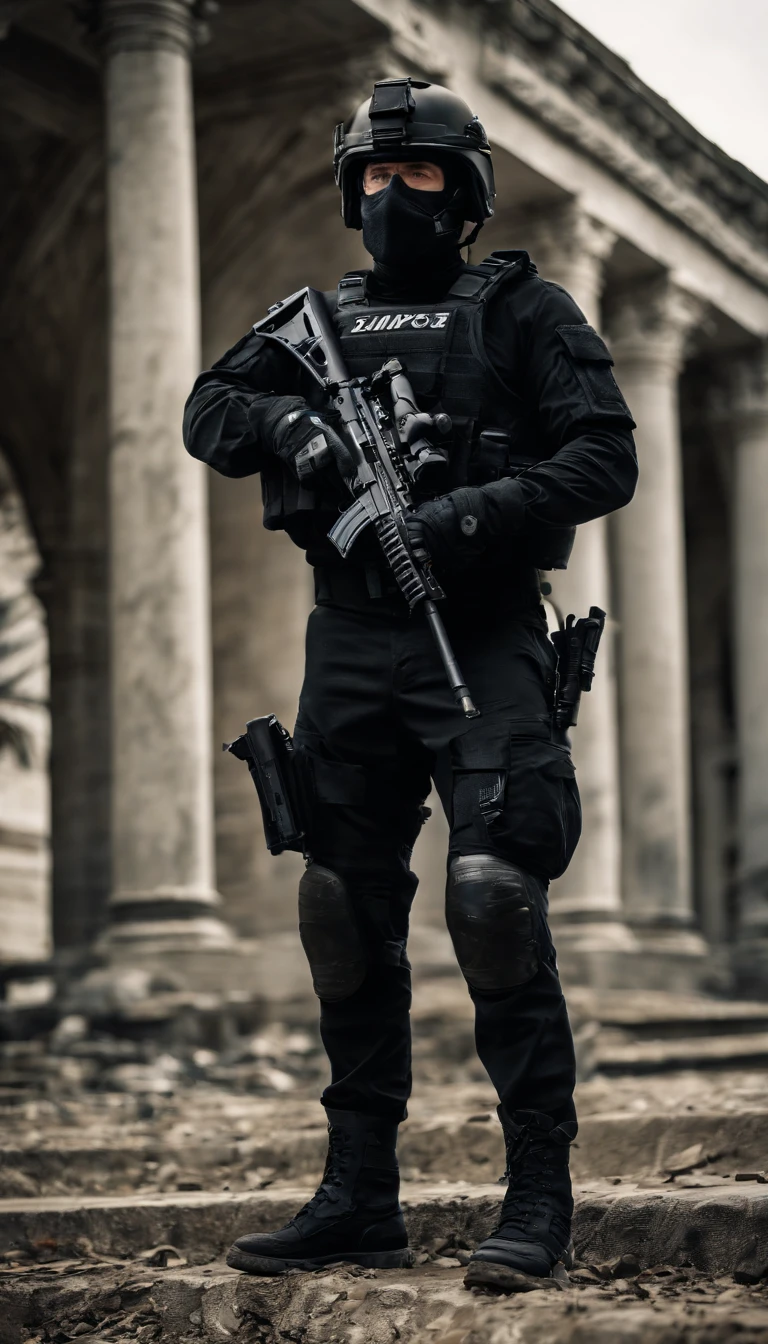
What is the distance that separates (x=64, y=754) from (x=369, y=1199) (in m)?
16.2

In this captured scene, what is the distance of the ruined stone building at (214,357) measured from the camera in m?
13.2

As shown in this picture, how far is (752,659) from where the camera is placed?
23.0 metres

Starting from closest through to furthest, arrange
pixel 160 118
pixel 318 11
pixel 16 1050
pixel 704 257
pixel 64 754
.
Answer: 1. pixel 16 1050
2. pixel 160 118
3. pixel 318 11
4. pixel 64 754
5. pixel 704 257

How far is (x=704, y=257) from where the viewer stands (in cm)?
2188

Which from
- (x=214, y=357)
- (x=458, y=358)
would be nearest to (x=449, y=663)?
(x=458, y=358)

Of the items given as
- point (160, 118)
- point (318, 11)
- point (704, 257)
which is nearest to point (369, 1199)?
point (160, 118)

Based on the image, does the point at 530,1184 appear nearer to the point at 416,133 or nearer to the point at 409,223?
the point at 409,223

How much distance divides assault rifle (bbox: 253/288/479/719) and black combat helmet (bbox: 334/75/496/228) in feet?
1.17

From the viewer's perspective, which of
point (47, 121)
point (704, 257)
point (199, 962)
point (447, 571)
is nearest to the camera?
point (447, 571)

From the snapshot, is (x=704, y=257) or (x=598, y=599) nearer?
(x=598, y=599)

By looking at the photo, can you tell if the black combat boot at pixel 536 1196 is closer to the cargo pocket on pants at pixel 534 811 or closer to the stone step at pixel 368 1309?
the stone step at pixel 368 1309

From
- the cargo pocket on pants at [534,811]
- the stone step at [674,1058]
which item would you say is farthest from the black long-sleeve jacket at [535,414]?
the stone step at [674,1058]

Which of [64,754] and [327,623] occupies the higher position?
[64,754]

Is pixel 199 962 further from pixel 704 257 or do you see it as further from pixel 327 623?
pixel 704 257
